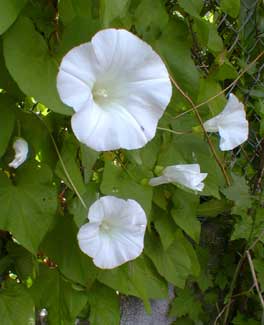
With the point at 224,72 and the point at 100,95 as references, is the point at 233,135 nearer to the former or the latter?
the point at 224,72

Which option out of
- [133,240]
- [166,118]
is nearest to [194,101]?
[166,118]

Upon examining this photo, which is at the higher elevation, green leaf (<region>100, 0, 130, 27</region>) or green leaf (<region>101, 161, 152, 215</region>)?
green leaf (<region>100, 0, 130, 27</region>)

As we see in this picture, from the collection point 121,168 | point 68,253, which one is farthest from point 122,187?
point 68,253

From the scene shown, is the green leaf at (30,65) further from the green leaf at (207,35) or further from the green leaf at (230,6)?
the green leaf at (230,6)

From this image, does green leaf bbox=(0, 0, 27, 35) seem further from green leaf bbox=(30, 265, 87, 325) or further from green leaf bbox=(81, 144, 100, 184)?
green leaf bbox=(30, 265, 87, 325)

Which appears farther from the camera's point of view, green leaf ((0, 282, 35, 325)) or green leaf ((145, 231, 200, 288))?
green leaf ((145, 231, 200, 288))

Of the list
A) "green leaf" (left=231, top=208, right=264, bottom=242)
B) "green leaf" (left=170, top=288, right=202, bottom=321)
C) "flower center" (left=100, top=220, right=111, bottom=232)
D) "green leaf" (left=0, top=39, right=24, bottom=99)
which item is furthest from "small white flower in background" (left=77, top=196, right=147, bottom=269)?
"green leaf" (left=170, top=288, right=202, bottom=321)

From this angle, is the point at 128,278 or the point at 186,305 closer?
the point at 128,278
